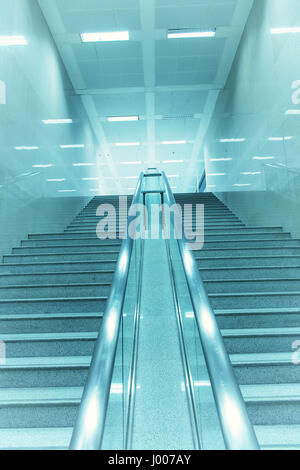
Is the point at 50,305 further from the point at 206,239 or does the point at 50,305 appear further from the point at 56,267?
the point at 206,239

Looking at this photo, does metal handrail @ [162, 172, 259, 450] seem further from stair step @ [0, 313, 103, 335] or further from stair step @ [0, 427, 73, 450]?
stair step @ [0, 313, 103, 335]

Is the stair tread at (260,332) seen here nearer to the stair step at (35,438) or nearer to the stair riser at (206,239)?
the stair step at (35,438)

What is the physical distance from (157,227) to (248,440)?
610 centimetres

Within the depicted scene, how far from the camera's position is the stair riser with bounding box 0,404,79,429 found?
2297mm

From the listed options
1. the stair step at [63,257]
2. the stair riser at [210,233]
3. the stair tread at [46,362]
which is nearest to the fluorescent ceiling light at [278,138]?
the stair riser at [210,233]

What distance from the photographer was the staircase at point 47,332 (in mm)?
2301

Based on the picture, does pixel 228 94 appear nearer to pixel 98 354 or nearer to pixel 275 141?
pixel 275 141

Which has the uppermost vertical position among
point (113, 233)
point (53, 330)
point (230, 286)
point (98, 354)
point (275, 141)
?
point (275, 141)

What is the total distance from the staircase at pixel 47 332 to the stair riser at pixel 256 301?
118 cm

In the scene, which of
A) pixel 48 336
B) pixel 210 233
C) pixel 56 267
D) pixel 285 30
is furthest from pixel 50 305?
pixel 285 30

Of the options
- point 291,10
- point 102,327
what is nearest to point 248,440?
point 102,327

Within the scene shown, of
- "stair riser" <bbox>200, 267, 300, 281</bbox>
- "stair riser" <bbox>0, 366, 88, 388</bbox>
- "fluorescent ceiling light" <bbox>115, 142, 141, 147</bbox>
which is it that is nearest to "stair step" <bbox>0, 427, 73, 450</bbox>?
"stair riser" <bbox>0, 366, 88, 388</bbox>

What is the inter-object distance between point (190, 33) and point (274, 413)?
7274 mm
